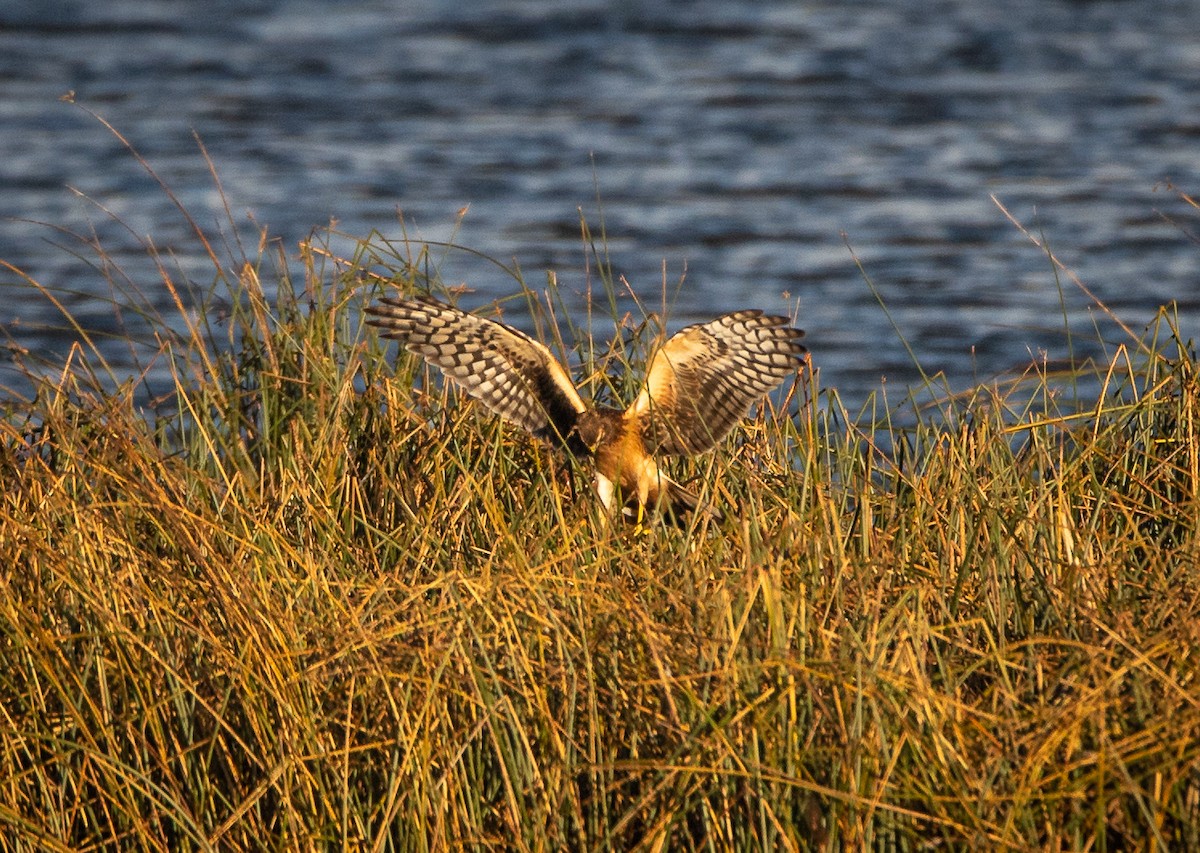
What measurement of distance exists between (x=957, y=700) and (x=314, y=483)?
76.3 inches

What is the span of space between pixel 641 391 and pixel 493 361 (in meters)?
0.40

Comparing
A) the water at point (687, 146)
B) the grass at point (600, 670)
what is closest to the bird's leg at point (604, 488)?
the grass at point (600, 670)

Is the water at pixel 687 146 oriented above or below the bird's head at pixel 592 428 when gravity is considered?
below

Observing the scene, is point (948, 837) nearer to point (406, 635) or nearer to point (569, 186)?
point (406, 635)

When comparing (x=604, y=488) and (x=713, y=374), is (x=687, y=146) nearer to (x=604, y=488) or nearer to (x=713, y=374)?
(x=713, y=374)

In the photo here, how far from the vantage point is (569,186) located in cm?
1387

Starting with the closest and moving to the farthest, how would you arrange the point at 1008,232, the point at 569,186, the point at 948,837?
the point at 948,837, the point at 1008,232, the point at 569,186

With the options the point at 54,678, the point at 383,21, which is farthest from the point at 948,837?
the point at 383,21

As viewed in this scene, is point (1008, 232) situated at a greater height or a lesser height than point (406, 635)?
lesser

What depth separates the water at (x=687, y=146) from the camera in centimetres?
1138

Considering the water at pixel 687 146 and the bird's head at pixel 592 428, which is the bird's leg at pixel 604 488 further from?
the water at pixel 687 146

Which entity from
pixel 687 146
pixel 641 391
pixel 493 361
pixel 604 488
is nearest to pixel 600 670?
pixel 604 488

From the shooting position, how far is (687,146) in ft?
50.2

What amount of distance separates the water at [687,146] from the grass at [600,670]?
14.1 ft
